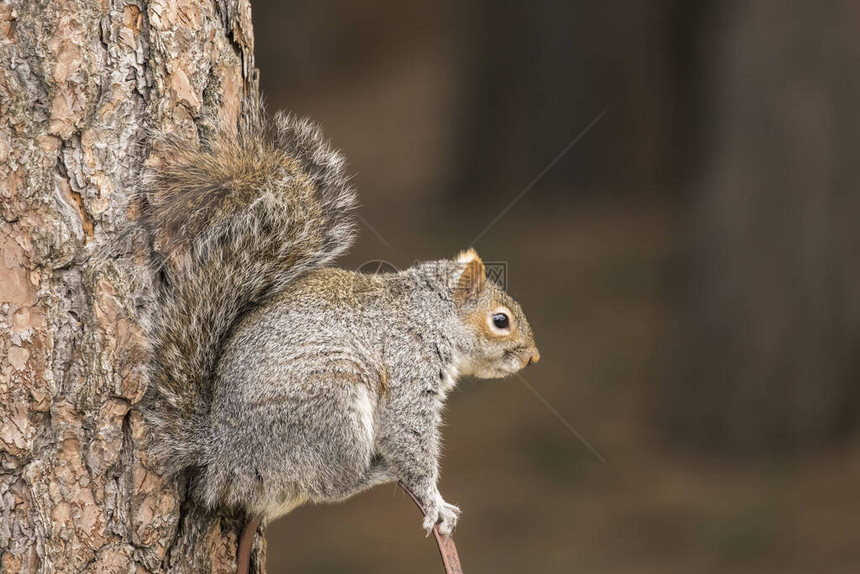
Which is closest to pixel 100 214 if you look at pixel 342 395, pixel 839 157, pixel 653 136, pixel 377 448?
pixel 342 395

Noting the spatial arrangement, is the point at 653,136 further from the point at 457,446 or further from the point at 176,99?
the point at 176,99

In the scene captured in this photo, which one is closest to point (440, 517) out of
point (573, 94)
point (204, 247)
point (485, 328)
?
point (485, 328)

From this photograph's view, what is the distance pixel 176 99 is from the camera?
1341mm

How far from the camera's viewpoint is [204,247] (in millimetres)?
1329

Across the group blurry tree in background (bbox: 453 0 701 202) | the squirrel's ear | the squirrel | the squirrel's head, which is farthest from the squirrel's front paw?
blurry tree in background (bbox: 453 0 701 202)

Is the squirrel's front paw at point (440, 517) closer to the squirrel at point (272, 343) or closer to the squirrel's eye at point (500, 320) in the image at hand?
the squirrel at point (272, 343)

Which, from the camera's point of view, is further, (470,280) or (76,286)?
(470,280)

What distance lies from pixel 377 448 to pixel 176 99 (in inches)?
24.7

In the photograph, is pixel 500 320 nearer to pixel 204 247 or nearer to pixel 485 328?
pixel 485 328

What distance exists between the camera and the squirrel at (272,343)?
1.32 meters

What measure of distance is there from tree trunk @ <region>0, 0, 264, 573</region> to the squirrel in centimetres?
5

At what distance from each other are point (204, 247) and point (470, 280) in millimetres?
575

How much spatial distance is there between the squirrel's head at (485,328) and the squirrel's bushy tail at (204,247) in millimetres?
410

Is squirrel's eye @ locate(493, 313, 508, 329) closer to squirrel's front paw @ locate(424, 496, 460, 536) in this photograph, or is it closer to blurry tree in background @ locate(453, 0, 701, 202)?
squirrel's front paw @ locate(424, 496, 460, 536)
